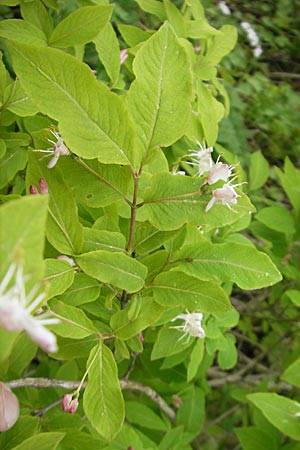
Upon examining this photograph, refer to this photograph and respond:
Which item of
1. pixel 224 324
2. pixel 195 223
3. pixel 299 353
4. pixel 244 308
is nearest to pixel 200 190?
pixel 195 223

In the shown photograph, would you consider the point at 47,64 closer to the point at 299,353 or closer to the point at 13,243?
the point at 13,243

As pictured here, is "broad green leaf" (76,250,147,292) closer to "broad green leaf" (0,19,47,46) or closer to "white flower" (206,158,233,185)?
"white flower" (206,158,233,185)

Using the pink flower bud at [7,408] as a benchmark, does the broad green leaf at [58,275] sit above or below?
above

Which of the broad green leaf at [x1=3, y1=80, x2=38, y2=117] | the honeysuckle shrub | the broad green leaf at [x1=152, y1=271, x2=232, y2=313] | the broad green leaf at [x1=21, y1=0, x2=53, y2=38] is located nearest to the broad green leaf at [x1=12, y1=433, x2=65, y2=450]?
the honeysuckle shrub

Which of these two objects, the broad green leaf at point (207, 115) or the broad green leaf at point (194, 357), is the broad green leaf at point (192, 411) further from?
the broad green leaf at point (207, 115)

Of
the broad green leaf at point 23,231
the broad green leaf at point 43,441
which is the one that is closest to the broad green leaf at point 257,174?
the broad green leaf at point 43,441

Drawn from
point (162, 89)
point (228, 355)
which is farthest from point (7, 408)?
point (228, 355)
